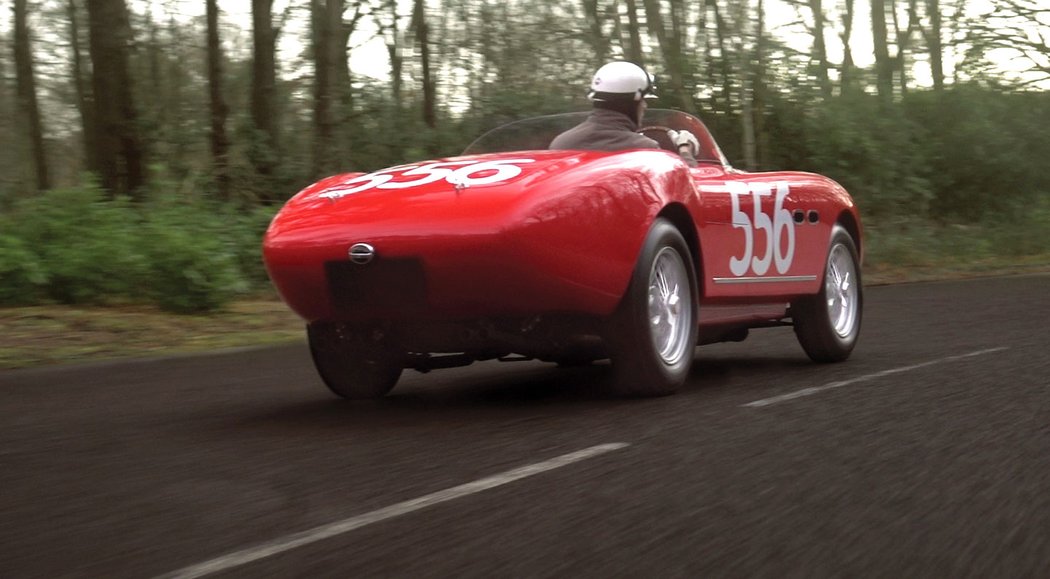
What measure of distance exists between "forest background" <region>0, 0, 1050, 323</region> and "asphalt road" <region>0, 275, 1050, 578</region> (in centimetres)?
543

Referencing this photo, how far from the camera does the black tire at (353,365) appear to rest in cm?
661

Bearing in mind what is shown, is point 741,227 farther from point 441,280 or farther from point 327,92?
point 327,92

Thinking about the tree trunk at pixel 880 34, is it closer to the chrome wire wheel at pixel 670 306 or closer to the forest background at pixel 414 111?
the forest background at pixel 414 111

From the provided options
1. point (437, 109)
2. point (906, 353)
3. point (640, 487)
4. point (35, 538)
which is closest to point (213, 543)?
point (35, 538)

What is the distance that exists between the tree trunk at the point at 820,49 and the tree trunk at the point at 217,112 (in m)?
10.1

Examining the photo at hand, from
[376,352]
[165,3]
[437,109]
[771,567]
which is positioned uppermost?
[165,3]

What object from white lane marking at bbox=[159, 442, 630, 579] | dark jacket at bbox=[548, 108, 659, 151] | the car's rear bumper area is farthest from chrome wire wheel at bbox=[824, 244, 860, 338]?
white lane marking at bbox=[159, 442, 630, 579]

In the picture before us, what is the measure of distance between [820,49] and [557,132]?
77.2 feet

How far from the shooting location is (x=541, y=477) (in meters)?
4.49

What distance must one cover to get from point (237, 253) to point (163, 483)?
10.2 meters

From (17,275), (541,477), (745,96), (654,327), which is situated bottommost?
(541,477)

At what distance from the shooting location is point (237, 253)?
14.5 metres

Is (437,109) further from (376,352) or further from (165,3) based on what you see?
(376,352)

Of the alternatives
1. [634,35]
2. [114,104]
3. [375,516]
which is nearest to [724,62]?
[634,35]
